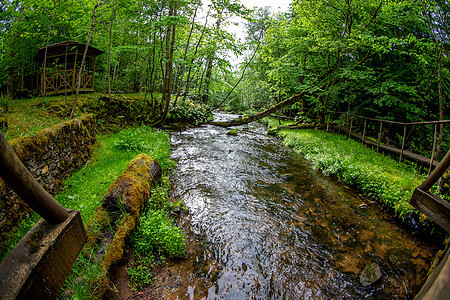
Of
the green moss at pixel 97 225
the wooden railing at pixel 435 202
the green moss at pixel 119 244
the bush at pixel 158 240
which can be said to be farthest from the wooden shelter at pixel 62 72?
the wooden railing at pixel 435 202

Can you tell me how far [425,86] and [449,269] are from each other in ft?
45.4

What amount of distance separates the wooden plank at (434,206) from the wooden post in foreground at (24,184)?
4.45 metres

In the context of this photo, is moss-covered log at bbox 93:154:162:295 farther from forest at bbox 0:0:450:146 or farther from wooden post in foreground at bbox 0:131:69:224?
forest at bbox 0:0:450:146

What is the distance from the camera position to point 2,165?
128 centimetres

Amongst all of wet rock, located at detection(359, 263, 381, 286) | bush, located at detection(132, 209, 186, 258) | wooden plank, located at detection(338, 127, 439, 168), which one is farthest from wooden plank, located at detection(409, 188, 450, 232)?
wooden plank, located at detection(338, 127, 439, 168)

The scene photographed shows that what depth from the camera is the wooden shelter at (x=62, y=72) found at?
447 inches

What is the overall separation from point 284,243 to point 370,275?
150 centimetres

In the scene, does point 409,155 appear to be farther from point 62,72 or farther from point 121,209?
point 62,72

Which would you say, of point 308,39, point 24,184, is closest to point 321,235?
point 24,184

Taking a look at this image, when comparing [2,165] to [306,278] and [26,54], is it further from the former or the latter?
[26,54]

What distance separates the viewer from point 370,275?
341 cm

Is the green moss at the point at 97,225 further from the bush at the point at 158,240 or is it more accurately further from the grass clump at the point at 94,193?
the bush at the point at 158,240

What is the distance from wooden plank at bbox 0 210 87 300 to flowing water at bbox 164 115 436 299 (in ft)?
5.33

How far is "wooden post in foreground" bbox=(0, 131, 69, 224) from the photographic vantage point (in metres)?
1.29
